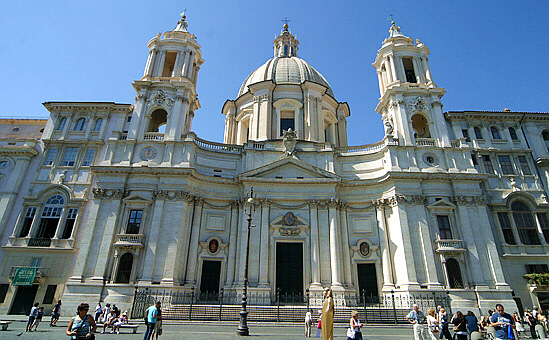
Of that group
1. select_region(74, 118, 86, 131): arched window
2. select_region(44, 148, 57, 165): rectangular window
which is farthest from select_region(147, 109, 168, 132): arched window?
select_region(44, 148, 57, 165): rectangular window

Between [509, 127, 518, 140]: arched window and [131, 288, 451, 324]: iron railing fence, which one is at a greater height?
[509, 127, 518, 140]: arched window

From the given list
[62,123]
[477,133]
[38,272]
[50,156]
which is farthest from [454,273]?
[62,123]

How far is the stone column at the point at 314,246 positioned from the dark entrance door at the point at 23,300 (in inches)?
788

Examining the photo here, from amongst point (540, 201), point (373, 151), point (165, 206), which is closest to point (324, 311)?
point (165, 206)

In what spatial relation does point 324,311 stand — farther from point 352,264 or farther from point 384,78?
point 384,78

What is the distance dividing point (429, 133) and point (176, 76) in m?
25.1

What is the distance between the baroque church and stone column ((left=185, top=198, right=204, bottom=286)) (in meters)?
0.08

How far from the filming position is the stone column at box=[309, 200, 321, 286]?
77.9 ft

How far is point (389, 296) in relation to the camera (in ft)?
75.3

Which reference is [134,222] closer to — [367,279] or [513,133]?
[367,279]

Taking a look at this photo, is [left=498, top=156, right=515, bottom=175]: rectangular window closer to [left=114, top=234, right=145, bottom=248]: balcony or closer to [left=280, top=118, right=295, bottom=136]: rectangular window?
[left=280, top=118, right=295, bottom=136]: rectangular window

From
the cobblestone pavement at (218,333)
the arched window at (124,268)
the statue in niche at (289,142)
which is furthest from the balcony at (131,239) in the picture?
the statue in niche at (289,142)

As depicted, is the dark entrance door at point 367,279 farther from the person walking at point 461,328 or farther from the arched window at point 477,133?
the person walking at point 461,328

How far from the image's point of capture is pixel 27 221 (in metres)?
24.2
